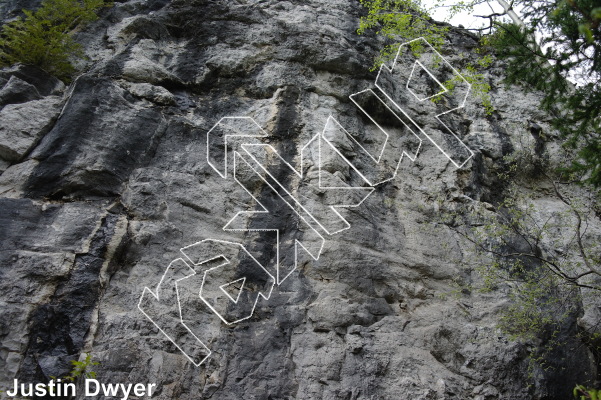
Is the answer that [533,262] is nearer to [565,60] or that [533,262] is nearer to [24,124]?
[565,60]

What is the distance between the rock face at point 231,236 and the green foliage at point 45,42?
0.40 m

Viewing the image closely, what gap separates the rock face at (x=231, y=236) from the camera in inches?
215

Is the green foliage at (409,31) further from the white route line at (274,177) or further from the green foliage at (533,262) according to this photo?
the green foliage at (533,262)

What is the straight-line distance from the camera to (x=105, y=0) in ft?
34.2

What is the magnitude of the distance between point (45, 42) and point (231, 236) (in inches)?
221

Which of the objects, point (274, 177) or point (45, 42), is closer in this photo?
point (274, 177)

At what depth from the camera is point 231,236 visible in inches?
265

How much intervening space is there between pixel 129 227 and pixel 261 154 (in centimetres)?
244

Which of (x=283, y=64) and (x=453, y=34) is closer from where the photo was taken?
(x=283, y=64)

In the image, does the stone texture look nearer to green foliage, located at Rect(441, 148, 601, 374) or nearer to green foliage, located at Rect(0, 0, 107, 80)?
green foliage, located at Rect(0, 0, 107, 80)

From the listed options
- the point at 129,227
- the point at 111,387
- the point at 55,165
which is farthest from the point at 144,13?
the point at 111,387

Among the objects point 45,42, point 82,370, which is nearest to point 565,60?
point 82,370

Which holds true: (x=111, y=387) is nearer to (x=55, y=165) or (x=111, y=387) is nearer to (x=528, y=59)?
(x=55, y=165)

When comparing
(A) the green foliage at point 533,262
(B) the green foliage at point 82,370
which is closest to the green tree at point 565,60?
(A) the green foliage at point 533,262
